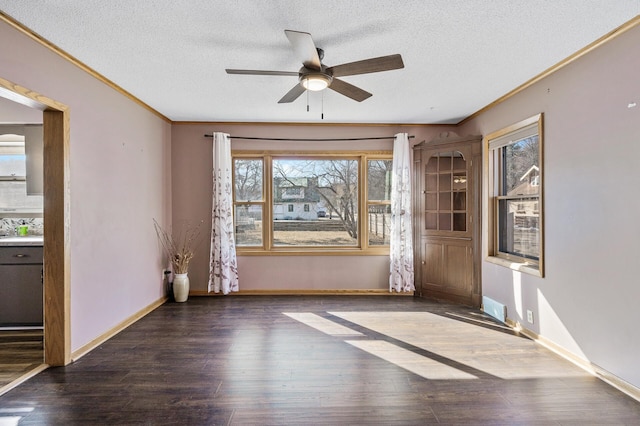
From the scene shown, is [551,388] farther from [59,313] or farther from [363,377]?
[59,313]

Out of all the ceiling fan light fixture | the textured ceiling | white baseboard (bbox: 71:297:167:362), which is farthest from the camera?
white baseboard (bbox: 71:297:167:362)

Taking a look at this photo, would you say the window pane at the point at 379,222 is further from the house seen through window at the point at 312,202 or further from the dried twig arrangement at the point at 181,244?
the dried twig arrangement at the point at 181,244

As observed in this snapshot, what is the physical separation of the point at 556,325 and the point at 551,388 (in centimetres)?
80

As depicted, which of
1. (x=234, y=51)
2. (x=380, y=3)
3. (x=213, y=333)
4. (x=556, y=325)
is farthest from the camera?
(x=213, y=333)

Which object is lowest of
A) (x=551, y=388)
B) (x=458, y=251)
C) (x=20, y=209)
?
(x=551, y=388)

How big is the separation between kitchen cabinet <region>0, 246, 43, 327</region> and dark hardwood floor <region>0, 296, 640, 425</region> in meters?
1.00

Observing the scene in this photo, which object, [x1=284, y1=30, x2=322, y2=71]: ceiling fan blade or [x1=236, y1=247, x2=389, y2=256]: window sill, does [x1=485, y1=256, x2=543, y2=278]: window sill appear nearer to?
[x1=236, y1=247, x2=389, y2=256]: window sill

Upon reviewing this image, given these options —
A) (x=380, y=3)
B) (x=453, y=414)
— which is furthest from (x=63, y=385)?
(x=380, y=3)

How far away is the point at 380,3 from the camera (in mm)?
2086

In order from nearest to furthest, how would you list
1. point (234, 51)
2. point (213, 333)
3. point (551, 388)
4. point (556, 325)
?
point (551, 388)
point (234, 51)
point (556, 325)
point (213, 333)

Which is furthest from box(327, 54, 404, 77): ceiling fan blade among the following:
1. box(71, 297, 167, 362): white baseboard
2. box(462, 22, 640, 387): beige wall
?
box(71, 297, 167, 362): white baseboard

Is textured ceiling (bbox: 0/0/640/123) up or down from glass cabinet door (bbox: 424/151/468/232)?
up

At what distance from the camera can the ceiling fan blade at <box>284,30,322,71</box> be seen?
79.7 inches

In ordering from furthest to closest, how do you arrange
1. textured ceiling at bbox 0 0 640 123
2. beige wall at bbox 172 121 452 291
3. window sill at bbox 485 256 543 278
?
beige wall at bbox 172 121 452 291 < window sill at bbox 485 256 543 278 < textured ceiling at bbox 0 0 640 123
